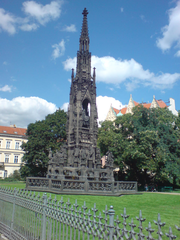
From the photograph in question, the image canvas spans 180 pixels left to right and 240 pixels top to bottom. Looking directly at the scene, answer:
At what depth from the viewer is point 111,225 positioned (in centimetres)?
338

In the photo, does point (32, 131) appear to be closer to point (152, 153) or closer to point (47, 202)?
point (152, 153)

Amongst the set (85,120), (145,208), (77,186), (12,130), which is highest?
(12,130)

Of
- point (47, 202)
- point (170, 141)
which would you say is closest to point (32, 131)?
point (170, 141)

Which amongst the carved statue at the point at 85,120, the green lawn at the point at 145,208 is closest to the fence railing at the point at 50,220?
the green lawn at the point at 145,208

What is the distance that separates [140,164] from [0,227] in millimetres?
23944

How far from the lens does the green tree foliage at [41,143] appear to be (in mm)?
36281

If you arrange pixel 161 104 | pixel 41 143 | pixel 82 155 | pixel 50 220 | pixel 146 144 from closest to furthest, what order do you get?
pixel 50 220
pixel 82 155
pixel 146 144
pixel 41 143
pixel 161 104

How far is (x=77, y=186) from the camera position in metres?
16.5

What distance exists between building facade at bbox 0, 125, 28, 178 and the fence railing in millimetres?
54793

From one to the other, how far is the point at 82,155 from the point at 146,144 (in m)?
13.0

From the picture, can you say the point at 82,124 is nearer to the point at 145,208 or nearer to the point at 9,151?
the point at 145,208

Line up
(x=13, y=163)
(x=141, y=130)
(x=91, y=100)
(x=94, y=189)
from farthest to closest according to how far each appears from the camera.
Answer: (x=13, y=163), (x=141, y=130), (x=91, y=100), (x=94, y=189)

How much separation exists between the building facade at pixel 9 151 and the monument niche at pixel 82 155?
41395 mm

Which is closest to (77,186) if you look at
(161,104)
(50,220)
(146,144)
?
(50,220)
